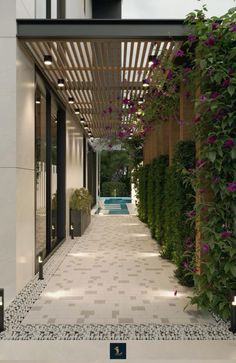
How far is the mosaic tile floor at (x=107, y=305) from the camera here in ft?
13.1

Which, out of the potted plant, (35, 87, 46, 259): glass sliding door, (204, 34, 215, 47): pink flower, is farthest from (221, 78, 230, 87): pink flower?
the potted plant

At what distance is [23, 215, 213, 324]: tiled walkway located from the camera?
448cm

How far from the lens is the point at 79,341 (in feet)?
12.5

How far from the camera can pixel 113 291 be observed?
555 cm

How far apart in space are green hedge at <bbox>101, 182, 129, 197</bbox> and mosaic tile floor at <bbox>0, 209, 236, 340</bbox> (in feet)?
80.5

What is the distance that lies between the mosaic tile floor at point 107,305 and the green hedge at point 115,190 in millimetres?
24532

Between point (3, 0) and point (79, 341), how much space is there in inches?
180

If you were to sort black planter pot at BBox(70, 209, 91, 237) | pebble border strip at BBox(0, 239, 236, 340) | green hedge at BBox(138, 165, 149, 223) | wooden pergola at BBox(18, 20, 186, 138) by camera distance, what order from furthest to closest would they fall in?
green hedge at BBox(138, 165, 149, 223), black planter pot at BBox(70, 209, 91, 237), wooden pergola at BBox(18, 20, 186, 138), pebble border strip at BBox(0, 239, 236, 340)

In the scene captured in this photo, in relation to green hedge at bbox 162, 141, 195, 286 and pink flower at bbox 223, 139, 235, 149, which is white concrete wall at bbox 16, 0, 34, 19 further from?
pink flower at bbox 223, 139, 235, 149

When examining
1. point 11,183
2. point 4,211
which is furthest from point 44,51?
point 4,211

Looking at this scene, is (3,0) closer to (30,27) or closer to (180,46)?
(30,27)

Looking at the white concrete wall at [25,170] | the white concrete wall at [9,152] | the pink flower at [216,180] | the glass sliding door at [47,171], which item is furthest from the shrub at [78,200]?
the pink flower at [216,180]

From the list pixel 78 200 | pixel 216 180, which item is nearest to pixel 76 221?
pixel 78 200

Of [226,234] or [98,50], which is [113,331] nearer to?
[226,234]
